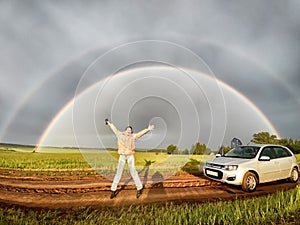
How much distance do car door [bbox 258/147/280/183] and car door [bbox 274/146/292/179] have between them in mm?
265

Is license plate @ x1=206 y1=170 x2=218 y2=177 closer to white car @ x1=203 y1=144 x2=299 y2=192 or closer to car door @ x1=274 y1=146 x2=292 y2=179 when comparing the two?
white car @ x1=203 y1=144 x2=299 y2=192

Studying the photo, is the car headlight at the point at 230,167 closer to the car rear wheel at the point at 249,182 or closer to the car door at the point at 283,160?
the car rear wheel at the point at 249,182

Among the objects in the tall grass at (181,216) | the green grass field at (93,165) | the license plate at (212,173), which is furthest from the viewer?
the green grass field at (93,165)

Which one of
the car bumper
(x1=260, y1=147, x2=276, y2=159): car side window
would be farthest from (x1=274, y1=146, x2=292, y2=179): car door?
the car bumper

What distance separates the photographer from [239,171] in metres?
10.3

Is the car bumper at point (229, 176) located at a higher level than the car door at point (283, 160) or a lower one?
lower

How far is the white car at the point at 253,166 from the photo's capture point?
1034 centimetres

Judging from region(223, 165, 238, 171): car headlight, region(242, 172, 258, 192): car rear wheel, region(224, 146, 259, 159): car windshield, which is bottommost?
region(242, 172, 258, 192): car rear wheel

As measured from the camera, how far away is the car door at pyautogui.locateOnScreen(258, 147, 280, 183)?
427 inches

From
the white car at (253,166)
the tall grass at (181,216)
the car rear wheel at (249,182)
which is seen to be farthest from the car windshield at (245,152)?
the tall grass at (181,216)

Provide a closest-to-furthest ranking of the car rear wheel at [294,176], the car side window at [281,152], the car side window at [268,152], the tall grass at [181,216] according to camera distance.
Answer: the tall grass at [181,216] < the car side window at [268,152] < the car side window at [281,152] < the car rear wheel at [294,176]

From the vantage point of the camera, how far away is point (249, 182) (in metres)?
10.3

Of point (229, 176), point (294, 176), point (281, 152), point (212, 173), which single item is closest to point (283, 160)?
point (281, 152)

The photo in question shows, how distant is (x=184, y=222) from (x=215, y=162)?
6034 millimetres
